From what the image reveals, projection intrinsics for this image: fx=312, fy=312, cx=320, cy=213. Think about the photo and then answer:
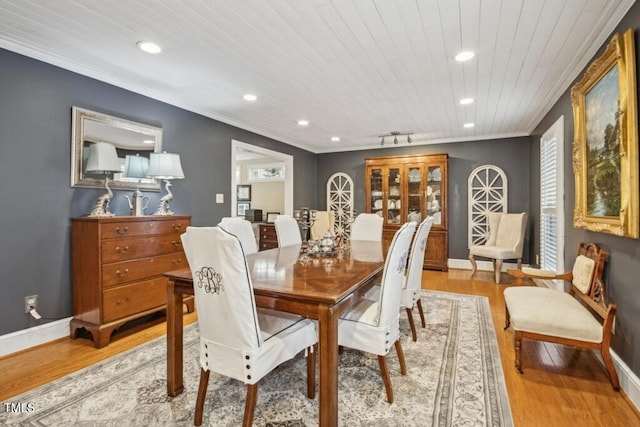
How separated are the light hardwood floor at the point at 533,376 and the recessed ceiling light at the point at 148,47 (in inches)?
91.7

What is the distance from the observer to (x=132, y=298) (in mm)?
2742

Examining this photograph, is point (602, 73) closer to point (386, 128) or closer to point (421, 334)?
point (421, 334)

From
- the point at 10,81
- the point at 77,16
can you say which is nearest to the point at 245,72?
the point at 77,16

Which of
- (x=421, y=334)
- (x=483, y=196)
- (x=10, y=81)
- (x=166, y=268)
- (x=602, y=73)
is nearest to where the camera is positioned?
(x=602, y=73)

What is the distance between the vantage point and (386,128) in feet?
15.8

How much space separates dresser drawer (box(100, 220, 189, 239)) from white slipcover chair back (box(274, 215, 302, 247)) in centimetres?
96

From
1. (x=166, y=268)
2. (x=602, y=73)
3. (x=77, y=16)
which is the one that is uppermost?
(x=77, y=16)

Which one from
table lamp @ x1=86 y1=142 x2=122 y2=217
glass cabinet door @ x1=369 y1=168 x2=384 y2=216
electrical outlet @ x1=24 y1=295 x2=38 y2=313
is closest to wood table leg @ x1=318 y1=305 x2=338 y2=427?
table lamp @ x1=86 y1=142 x2=122 y2=217

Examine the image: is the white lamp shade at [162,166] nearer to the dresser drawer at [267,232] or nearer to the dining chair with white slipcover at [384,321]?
the dining chair with white slipcover at [384,321]

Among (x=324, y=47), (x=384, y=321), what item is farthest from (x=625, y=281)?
(x=324, y=47)

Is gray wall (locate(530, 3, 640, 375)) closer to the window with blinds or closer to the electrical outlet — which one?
the window with blinds

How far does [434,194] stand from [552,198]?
1.98m

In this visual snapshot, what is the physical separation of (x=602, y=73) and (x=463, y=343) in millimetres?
2177

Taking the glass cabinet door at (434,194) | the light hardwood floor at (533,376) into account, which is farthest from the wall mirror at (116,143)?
the glass cabinet door at (434,194)
